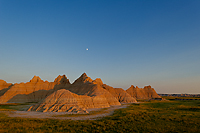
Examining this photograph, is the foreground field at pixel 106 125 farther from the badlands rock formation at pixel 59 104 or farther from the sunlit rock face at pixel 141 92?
the sunlit rock face at pixel 141 92

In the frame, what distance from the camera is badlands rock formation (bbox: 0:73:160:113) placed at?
162 feet

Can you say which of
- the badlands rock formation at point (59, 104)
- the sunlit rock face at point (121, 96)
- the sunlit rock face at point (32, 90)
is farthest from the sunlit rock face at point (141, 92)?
the badlands rock formation at point (59, 104)

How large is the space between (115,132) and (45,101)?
1515 inches

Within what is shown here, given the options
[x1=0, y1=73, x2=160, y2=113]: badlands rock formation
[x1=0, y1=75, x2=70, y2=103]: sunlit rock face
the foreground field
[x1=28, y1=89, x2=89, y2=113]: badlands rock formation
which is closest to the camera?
the foreground field

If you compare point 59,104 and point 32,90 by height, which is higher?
point 32,90

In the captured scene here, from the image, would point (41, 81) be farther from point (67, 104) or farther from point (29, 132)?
point (29, 132)

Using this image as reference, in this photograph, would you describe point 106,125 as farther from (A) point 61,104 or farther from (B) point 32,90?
(B) point 32,90

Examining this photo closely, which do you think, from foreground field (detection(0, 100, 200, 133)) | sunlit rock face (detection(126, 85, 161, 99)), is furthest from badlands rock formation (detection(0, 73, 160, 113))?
foreground field (detection(0, 100, 200, 133))

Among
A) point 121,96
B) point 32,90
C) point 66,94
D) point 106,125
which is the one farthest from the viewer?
point 32,90

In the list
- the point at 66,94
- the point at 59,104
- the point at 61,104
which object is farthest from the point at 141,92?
the point at 59,104

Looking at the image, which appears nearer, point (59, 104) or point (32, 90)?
point (59, 104)

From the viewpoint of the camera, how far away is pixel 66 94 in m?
55.7

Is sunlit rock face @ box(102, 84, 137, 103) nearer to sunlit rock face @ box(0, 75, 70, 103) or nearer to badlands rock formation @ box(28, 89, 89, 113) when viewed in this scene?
badlands rock formation @ box(28, 89, 89, 113)

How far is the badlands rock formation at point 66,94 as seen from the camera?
49500 mm
